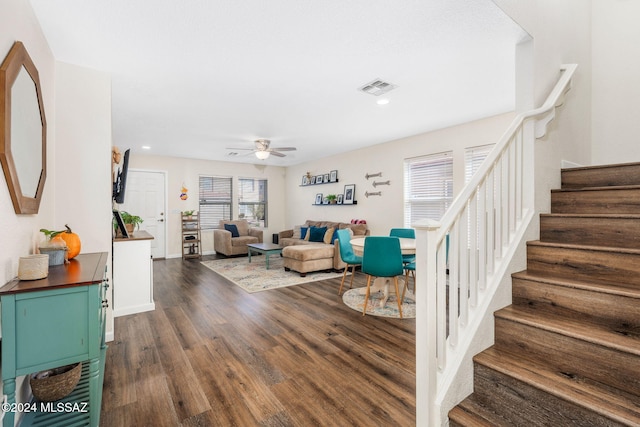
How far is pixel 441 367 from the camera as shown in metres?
1.43

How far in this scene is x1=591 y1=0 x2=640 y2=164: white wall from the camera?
249 centimetres

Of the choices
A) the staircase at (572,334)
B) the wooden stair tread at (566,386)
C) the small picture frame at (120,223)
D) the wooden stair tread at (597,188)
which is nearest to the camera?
the wooden stair tread at (566,386)

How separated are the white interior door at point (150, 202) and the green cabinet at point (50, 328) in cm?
575

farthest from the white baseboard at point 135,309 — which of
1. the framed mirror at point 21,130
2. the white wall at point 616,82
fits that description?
the white wall at point 616,82

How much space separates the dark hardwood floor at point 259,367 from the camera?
67.3 inches

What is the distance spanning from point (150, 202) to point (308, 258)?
442cm

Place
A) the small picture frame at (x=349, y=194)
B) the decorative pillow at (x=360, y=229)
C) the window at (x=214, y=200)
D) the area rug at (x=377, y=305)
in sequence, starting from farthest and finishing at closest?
1. the window at (x=214, y=200)
2. the small picture frame at (x=349, y=194)
3. the decorative pillow at (x=360, y=229)
4. the area rug at (x=377, y=305)

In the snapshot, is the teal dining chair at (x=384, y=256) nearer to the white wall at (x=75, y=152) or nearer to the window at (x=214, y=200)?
the white wall at (x=75, y=152)

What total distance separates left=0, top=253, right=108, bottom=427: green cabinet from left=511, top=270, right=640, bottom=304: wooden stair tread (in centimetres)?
235

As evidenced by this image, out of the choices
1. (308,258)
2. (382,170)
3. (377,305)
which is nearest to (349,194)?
(382,170)

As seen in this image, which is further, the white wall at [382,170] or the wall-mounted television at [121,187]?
the white wall at [382,170]

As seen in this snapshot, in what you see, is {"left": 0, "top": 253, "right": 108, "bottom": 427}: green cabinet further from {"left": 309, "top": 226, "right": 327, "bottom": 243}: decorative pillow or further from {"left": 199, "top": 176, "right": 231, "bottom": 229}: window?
{"left": 199, "top": 176, "right": 231, "bottom": 229}: window

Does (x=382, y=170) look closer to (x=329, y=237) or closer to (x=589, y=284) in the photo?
(x=329, y=237)

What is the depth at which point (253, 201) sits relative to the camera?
847cm
